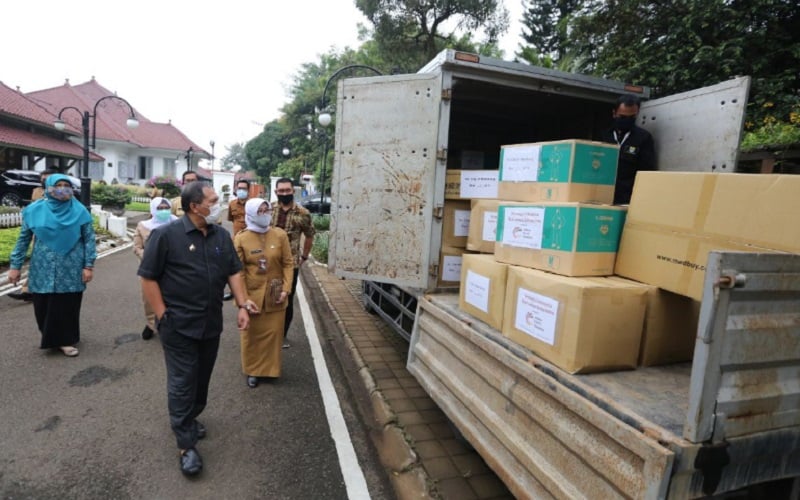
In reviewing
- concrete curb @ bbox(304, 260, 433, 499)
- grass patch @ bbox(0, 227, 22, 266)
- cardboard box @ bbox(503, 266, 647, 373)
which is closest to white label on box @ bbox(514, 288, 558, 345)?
cardboard box @ bbox(503, 266, 647, 373)

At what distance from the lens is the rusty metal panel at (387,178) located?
12.4 feet

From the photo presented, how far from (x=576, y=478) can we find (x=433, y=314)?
1.67 metres

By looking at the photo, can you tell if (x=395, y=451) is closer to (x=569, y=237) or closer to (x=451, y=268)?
(x=451, y=268)

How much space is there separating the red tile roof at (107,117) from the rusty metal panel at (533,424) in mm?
30805

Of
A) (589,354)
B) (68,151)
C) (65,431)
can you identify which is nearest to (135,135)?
(68,151)

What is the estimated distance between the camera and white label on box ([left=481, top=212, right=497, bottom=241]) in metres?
3.59

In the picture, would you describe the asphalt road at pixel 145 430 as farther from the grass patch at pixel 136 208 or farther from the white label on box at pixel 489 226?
the grass patch at pixel 136 208

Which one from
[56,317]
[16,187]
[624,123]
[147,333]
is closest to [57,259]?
[56,317]

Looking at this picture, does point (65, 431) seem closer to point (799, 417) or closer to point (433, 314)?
point (433, 314)

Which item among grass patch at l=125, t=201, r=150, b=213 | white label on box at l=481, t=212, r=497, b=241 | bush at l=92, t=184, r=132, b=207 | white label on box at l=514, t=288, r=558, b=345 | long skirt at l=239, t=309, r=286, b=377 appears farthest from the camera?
grass patch at l=125, t=201, r=150, b=213

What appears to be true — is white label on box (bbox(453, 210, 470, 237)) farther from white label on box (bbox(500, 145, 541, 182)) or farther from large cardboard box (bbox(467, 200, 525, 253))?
white label on box (bbox(500, 145, 541, 182))

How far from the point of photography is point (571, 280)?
2289 millimetres

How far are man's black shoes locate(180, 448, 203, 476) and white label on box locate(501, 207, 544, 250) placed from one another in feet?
7.70

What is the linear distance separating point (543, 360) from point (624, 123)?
7.92 ft
